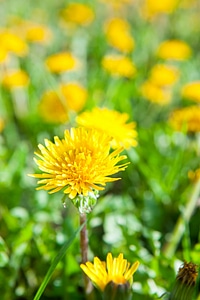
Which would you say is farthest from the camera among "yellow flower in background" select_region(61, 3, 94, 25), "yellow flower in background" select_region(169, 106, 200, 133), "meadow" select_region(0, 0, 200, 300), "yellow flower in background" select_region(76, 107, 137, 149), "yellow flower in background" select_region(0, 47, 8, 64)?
"yellow flower in background" select_region(61, 3, 94, 25)

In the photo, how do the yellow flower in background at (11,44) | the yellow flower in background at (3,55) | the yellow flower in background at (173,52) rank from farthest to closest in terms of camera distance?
the yellow flower in background at (173,52) < the yellow flower in background at (11,44) < the yellow flower in background at (3,55)

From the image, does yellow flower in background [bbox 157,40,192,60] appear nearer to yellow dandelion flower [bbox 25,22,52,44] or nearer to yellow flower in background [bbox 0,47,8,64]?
yellow dandelion flower [bbox 25,22,52,44]

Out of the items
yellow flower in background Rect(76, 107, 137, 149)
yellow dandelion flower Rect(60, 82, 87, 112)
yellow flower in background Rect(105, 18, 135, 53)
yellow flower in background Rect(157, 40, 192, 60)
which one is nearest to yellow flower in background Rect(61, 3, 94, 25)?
yellow flower in background Rect(105, 18, 135, 53)

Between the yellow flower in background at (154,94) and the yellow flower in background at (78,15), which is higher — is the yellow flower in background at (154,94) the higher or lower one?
the lower one

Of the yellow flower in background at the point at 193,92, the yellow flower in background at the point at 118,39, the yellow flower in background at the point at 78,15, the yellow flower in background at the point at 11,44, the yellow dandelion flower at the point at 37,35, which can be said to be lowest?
the yellow flower in background at the point at 193,92

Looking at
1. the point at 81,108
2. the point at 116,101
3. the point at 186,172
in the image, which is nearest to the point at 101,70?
the point at 116,101

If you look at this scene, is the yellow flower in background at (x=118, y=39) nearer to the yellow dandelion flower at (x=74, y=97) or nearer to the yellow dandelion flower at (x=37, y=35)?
the yellow dandelion flower at (x=37, y=35)

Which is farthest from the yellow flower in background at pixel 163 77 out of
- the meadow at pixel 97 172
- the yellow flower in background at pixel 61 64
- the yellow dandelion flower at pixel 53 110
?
the yellow dandelion flower at pixel 53 110

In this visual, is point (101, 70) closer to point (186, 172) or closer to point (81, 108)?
point (81, 108)

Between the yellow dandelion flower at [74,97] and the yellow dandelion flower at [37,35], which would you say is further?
the yellow dandelion flower at [37,35]
